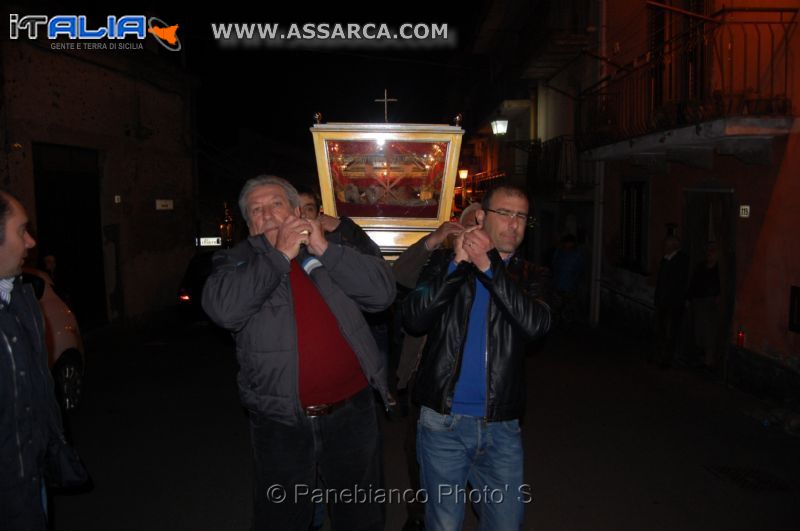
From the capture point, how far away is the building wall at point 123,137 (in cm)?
1043

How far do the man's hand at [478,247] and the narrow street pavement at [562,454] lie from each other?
157 centimetres

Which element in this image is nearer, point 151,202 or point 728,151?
point 728,151

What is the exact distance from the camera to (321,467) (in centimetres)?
338

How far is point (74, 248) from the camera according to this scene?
1199cm

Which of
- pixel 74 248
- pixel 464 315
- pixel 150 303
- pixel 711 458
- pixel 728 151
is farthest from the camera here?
pixel 150 303

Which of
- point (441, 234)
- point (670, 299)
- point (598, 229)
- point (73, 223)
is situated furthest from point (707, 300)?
point (73, 223)

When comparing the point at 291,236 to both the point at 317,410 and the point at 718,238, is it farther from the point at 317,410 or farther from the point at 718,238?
the point at 718,238

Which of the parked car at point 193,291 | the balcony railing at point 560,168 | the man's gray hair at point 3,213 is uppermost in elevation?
the balcony railing at point 560,168

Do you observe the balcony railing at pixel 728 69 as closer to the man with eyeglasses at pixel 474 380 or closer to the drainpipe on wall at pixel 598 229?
the drainpipe on wall at pixel 598 229

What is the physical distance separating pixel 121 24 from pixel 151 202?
3.74m

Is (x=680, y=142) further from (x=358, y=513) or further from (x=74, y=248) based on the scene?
(x=74, y=248)

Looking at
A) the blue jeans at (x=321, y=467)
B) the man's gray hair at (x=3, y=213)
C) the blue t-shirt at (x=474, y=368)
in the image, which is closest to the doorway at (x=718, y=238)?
the blue t-shirt at (x=474, y=368)

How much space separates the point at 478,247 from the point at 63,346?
5.80 meters

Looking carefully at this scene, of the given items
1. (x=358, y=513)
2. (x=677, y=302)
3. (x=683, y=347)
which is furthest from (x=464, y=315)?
(x=683, y=347)
